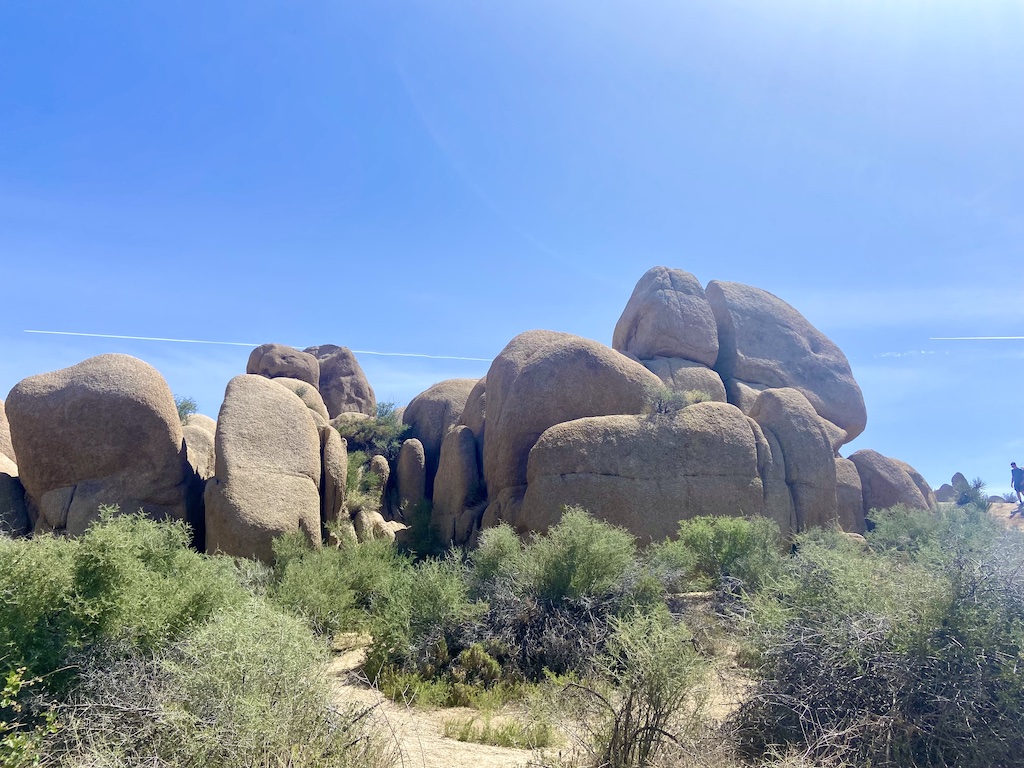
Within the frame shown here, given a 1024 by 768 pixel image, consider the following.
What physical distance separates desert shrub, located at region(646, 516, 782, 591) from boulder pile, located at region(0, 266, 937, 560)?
212cm

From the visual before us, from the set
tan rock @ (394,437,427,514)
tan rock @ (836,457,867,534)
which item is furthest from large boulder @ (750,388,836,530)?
tan rock @ (394,437,427,514)

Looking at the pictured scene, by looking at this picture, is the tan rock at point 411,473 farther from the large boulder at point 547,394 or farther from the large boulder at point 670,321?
the large boulder at point 670,321

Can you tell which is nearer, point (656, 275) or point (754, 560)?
point (754, 560)

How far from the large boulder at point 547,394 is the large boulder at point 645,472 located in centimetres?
117

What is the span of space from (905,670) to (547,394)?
39.1ft

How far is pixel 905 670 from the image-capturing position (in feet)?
18.6

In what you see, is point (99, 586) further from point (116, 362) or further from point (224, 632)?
point (116, 362)

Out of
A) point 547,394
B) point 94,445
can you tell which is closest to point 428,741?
point 547,394

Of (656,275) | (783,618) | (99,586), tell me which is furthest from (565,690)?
(656,275)

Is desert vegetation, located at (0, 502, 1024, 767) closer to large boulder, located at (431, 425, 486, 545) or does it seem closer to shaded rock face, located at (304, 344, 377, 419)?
large boulder, located at (431, 425, 486, 545)

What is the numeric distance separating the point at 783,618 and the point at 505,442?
1073 centimetres

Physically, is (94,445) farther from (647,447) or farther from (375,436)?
(647,447)

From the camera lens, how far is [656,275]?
79.9 ft

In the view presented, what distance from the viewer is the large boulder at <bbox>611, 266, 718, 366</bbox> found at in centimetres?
2294
